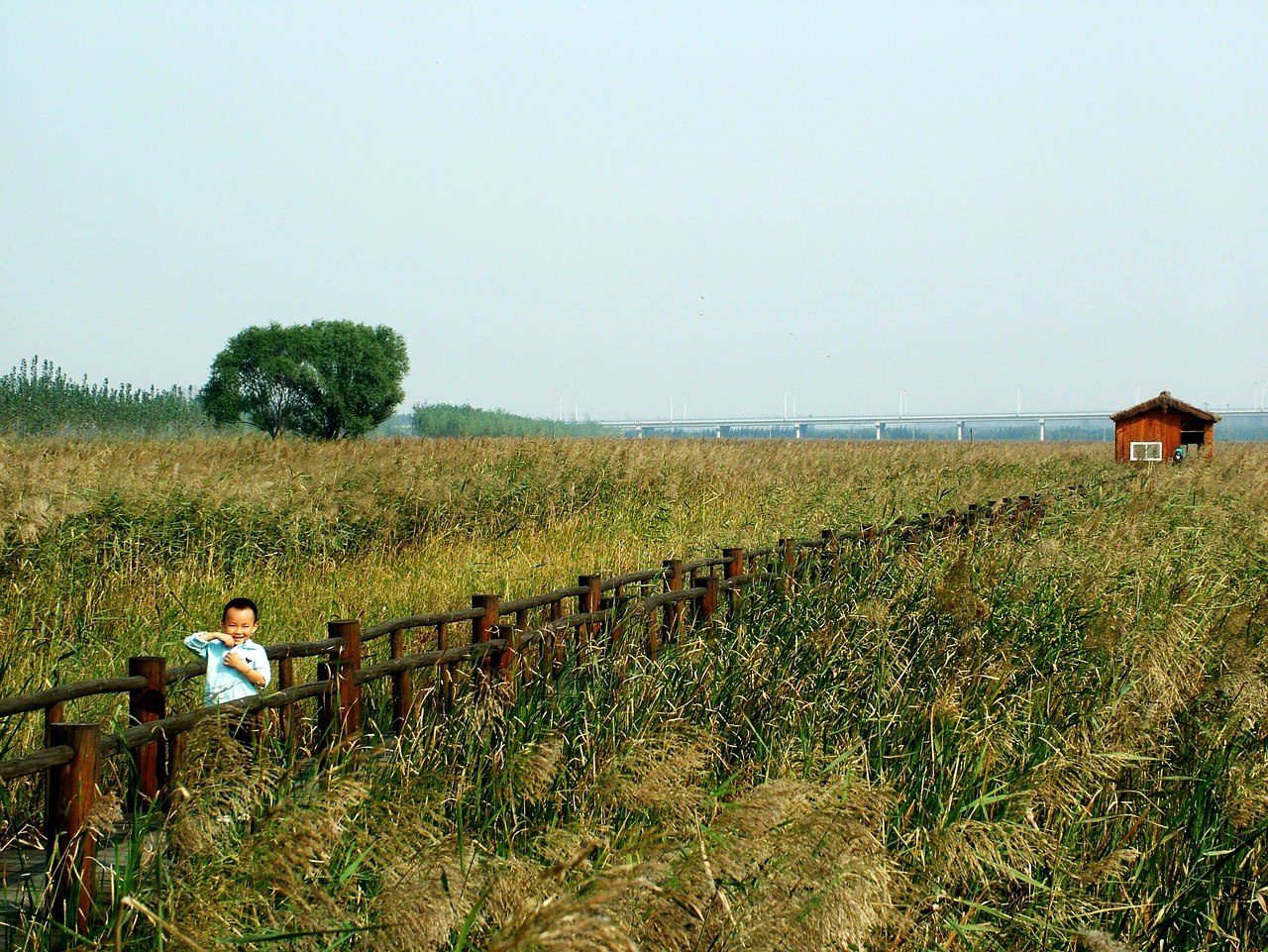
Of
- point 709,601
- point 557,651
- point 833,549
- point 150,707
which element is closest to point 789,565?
point 709,601

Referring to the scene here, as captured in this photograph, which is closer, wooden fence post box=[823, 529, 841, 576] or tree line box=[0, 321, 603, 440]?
wooden fence post box=[823, 529, 841, 576]

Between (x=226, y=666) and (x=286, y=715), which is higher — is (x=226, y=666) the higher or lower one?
the higher one

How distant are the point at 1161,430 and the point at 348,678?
2800 cm

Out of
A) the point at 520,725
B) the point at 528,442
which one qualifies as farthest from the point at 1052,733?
the point at 528,442

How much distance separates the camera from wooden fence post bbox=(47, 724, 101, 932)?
9.61 ft

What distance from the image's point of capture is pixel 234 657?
4621 mm

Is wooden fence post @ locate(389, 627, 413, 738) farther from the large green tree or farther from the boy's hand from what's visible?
the large green tree

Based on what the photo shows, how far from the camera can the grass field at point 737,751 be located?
2613 mm

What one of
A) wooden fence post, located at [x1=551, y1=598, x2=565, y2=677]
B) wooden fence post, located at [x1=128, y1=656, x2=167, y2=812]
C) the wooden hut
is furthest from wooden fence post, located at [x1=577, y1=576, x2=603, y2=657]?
the wooden hut

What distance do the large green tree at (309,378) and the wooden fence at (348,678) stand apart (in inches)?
2511

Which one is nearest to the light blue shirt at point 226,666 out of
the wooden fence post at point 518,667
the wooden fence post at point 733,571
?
the wooden fence post at point 518,667

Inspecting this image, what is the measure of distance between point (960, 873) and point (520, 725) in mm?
1663

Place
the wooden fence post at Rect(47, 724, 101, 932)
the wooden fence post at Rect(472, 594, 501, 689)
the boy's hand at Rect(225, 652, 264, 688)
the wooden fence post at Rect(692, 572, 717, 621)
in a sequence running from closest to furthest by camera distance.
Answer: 1. the wooden fence post at Rect(47, 724, 101, 932)
2. the boy's hand at Rect(225, 652, 264, 688)
3. the wooden fence post at Rect(472, 594, 501, 689)
4. the wooden fence post at Rect(692, 572, 717, 621)

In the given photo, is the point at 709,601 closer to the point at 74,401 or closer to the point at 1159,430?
the point at 1159,430
